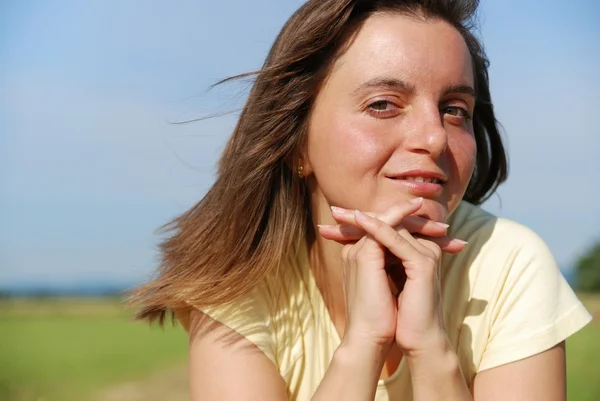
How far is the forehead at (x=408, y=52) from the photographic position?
2797 millimetres

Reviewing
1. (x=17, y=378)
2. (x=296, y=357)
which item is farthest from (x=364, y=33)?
(x=17, y=378)

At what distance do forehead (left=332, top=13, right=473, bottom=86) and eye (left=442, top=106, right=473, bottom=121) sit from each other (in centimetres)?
12

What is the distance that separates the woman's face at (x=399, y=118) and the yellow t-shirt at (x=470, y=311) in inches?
15.3

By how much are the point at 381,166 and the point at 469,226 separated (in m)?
0.76

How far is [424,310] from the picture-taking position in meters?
2.65

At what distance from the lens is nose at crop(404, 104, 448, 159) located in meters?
2.74

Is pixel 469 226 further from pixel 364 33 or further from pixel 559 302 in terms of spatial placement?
pixel 364 33

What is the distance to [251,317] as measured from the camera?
3.15 metres

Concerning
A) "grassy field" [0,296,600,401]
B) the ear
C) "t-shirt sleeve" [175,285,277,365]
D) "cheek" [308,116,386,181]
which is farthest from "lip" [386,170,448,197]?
"grassy field" [0,296,600,401]

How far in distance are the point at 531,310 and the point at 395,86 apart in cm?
111

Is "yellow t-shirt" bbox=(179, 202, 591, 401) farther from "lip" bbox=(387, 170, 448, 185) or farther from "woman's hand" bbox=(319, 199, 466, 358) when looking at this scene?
"lip" bbox=(387, 170, 448, 185)

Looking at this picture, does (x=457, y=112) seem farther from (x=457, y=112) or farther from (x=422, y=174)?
(x=422, y=174)

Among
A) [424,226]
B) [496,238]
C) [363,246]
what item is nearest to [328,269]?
[363,246]

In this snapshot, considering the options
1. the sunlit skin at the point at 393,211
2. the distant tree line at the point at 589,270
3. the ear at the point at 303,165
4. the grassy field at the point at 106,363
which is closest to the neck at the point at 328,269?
the ear at the point at 303,165
